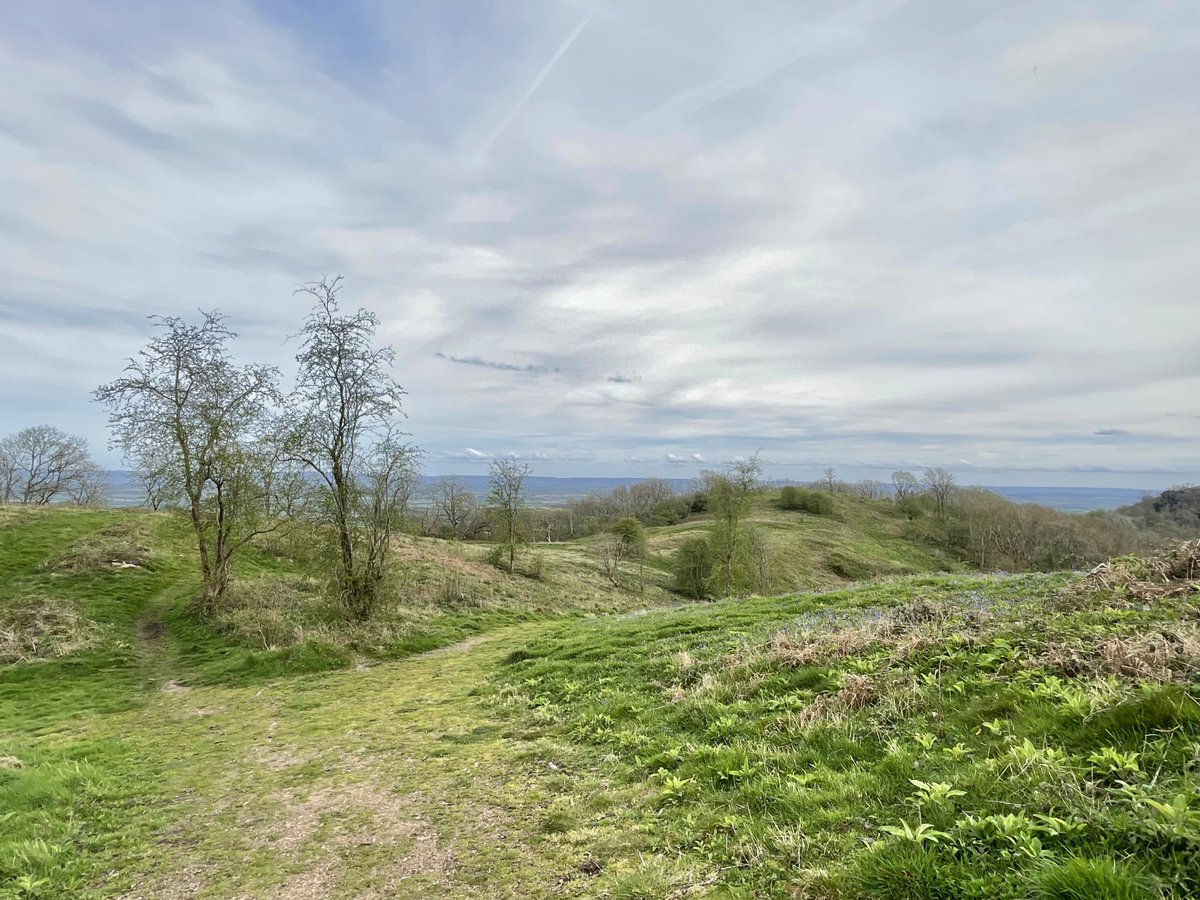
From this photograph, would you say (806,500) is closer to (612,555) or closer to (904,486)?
(904,486)

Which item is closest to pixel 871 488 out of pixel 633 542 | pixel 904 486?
pixel 904 486

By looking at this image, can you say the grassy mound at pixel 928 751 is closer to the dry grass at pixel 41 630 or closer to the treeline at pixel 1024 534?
the dry grass at pixel 41 630

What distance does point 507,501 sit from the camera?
148 ft

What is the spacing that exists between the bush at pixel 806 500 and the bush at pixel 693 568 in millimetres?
50032

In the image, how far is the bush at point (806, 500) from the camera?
97.8 m

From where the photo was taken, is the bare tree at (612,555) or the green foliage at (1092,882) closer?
the green foliage at (1092,882)

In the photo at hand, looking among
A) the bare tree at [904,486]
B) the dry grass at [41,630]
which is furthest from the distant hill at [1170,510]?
the dry grass at [41,630]

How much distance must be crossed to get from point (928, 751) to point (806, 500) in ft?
331

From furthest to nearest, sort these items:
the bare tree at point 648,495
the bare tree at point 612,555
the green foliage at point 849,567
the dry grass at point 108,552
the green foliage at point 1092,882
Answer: the bare tree at point 648,495, the green foliage at point 849,567, the bare tree at point 612,555, the dry grass at point 108,552, the green foliage at point 1092,882

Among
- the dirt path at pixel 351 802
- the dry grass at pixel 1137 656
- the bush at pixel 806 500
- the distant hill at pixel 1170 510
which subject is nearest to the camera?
the dry grass at pixel 1137 656

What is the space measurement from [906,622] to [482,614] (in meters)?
20.8

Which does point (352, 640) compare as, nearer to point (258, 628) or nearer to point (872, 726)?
point (258, 628)

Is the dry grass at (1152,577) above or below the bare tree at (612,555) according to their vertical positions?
above

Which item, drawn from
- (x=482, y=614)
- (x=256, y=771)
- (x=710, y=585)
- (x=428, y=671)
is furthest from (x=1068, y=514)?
(x=256, y=771)
